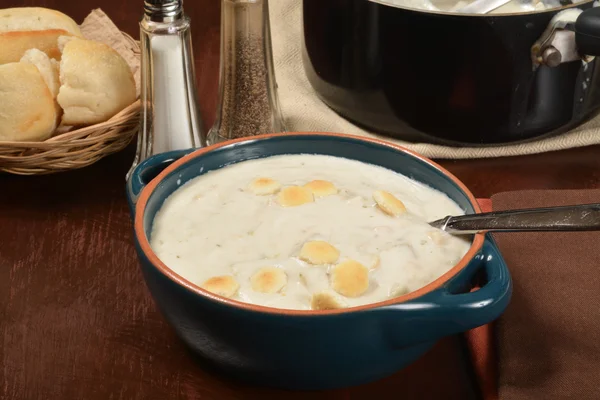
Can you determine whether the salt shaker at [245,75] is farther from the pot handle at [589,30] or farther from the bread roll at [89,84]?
the pot handle at [589,30]

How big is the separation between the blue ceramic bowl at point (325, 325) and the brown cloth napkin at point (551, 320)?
0.08 metres

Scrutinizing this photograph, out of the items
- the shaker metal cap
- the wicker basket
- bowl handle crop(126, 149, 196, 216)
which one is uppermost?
the shaker metal cap

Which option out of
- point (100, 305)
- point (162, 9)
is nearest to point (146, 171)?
point (100, 305)

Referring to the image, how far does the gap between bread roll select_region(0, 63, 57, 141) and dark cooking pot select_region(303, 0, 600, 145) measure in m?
0.39

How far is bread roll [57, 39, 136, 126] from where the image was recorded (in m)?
0.92

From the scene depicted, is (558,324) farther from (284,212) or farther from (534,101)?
(534,101)

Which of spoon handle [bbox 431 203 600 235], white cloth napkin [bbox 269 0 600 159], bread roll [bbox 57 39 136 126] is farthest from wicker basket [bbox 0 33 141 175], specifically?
spoon handle [bbox 431 203 600 235]

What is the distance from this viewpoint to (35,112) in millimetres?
894

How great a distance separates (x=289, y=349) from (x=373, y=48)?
54cm

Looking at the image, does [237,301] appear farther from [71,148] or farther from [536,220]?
[71,148]

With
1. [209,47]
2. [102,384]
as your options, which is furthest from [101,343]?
[209,47]

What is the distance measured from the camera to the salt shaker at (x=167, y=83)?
900 millimetres

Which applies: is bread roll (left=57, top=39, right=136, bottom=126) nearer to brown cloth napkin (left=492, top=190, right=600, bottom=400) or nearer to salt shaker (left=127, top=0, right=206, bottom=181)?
salt shaker (left=127, top=0, right=206, bottom=181)

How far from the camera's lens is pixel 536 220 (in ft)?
1.94
